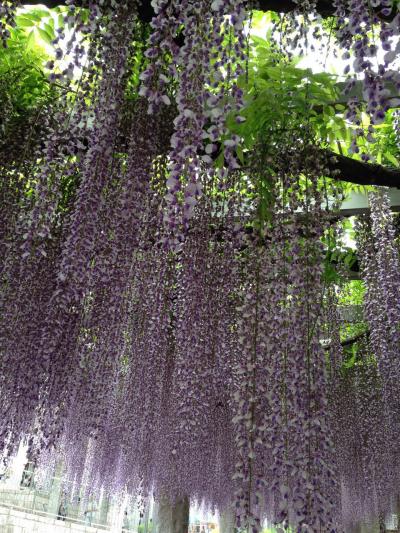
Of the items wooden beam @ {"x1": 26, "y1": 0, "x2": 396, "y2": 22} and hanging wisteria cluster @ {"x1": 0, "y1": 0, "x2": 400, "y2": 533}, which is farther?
wooden beam @ {"x1": 26, "y1": 0, "x2": 396, "y2": 22}

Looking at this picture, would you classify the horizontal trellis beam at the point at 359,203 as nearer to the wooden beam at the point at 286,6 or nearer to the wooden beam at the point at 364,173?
the wooden beam at the point at 364,173

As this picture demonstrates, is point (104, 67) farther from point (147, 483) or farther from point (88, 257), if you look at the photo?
point (147, 483)

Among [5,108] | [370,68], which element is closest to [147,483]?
[5,108]

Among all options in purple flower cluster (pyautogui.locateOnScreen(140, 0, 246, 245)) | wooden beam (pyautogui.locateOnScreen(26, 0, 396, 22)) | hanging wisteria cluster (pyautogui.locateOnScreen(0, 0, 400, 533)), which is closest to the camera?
purple flower cluster (pyautogui.locateOnScreen(140, 0, 246, 245))

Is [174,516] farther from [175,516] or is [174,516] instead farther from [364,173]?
[364,173]

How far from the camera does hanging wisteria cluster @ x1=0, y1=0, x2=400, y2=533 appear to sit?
201 cm

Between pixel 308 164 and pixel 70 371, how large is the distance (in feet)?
6.73

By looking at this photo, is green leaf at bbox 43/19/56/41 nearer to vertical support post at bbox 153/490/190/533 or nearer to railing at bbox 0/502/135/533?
vertical support post at bbox 153/490/190/533

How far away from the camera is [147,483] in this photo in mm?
6418

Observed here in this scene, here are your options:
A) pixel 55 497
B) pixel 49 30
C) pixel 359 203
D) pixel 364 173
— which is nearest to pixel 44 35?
pixel 49 30

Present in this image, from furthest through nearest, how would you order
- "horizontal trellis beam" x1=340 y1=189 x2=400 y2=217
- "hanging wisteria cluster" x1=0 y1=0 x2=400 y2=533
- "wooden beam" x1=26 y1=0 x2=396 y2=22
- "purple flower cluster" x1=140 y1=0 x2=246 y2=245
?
"horizontal trellis beam" x1=340 y1=189 x2=400 y2=217
"wooden beam" x1=26 y1=0 x2=396 y2=22
"hanging wisteria cluster" x1=0 y1=0 x2=400 y2=533
"purple flower cluster" x1=140 y1=0 x2=246 y2=245

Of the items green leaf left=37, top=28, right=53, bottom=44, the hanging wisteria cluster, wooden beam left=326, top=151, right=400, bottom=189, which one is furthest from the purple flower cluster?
wooden beam left=326, top=151, right=400, bottom=189

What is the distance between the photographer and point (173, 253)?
3.07 metres

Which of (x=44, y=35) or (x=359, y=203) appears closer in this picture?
(x=44, y=35)
